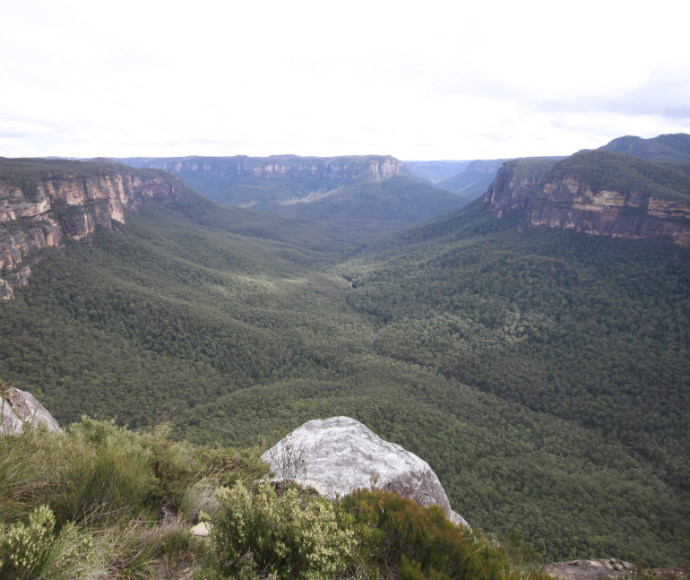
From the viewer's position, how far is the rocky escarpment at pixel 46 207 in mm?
37250

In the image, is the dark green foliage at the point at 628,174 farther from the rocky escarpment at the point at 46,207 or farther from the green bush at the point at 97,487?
the rocky escarpment at the point at 46,207

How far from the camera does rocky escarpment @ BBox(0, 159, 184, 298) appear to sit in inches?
1467

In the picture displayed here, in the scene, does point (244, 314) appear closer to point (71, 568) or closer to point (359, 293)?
point (359, 293)

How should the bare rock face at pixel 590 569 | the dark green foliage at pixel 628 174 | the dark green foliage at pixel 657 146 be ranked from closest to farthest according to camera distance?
the bare rock face at pixel 590 569 < the dark green foliage at pixel 628 174 < the dark green foliage at pixel 657 146

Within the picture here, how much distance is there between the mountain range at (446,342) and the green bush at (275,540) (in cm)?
644

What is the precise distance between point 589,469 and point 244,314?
135 ft

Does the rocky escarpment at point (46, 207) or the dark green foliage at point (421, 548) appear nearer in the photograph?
the dark green foliage at point (421, 548)

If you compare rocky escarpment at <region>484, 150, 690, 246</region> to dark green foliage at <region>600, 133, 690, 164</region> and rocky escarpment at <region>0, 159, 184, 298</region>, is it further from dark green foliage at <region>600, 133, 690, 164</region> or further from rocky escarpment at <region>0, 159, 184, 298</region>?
rocky escarpment at <region>0, 159, 184, 298</region>

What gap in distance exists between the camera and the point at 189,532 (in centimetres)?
429

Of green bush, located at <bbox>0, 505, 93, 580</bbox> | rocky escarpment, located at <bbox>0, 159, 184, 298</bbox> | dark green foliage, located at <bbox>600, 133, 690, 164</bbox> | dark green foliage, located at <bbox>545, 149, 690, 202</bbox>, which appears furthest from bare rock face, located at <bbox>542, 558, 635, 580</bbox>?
dark green foliage, located at <bbox>600, 133, 690, 164</bbox>

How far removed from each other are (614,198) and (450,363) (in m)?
40.9

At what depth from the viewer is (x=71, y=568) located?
323 centimetres

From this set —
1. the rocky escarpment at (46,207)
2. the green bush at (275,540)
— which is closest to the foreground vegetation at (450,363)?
the green bush at (275,540)

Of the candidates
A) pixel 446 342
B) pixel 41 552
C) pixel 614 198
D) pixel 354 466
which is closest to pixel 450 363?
pixel 446 342
